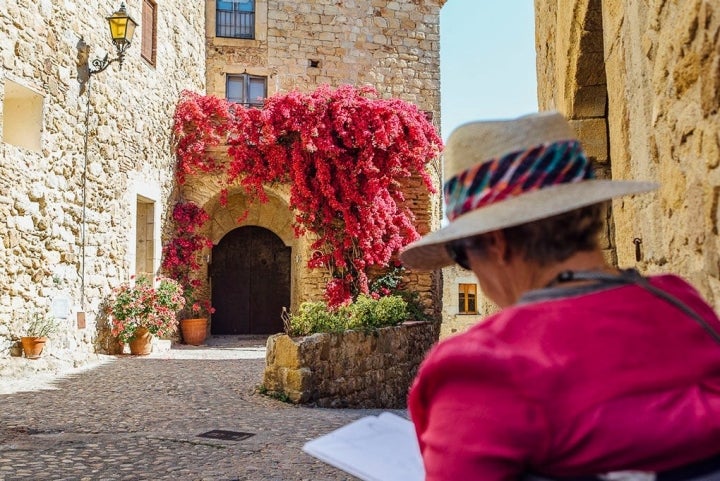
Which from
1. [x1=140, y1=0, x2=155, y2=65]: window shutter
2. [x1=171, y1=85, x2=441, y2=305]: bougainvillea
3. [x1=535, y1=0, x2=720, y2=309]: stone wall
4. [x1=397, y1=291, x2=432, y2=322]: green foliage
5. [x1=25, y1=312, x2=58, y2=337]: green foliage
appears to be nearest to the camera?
[x1=535, y1=0, x2=720, y2=309]: stone wall

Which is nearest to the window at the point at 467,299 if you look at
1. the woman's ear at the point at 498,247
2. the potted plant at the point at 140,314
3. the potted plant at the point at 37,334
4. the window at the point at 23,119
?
the potted plant at the point at 140,314

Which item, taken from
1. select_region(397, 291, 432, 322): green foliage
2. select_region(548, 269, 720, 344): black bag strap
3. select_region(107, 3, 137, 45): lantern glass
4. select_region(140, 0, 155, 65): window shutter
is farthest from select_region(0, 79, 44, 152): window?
select_region(548, 269, 720, 344): black bag strap

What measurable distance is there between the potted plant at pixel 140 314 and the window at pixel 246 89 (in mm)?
5226

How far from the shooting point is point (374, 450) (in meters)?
1.14

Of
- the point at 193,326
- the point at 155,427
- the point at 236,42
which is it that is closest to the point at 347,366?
the point at 155,427

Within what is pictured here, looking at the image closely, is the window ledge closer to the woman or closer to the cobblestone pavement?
the cobblestone pavement

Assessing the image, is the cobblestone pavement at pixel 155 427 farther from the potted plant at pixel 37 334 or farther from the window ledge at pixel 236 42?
the window ledge at pixel 236 42

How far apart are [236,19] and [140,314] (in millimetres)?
7098

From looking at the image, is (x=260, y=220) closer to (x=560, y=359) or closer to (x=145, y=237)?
(x=145, y=237)

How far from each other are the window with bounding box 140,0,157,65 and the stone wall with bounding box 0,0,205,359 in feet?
0.40

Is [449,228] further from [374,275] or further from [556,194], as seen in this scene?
[374,275]

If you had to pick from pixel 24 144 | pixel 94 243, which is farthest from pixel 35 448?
pixel 94 243

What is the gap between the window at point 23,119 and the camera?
7.59m

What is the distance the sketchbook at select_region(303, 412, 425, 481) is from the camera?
3.50 ft
